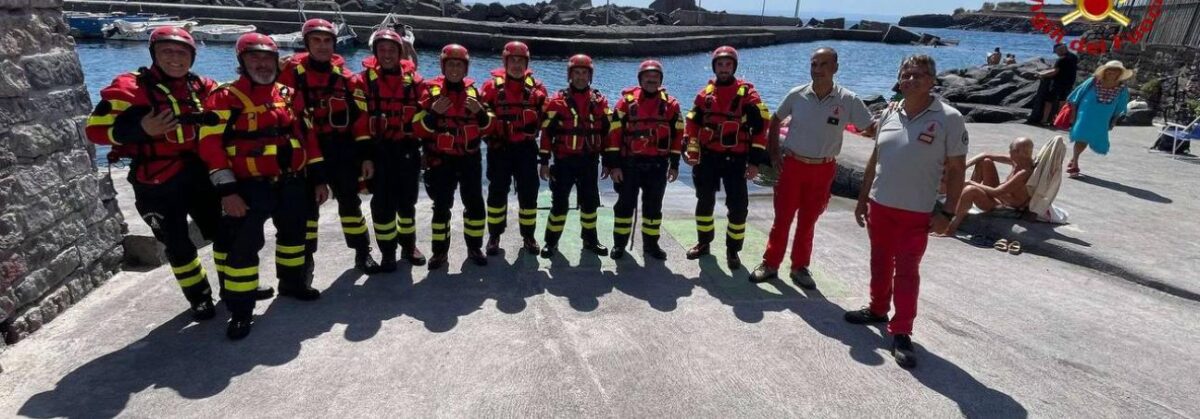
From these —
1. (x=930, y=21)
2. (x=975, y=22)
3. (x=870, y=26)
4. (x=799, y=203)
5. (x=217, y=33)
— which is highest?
(x=975, y=22)

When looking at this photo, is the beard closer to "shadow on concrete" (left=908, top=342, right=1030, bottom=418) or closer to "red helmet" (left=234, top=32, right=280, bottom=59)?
"red helmet" (left=234, top=32, right=280, bottom=59)

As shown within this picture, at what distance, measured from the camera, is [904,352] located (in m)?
4.08

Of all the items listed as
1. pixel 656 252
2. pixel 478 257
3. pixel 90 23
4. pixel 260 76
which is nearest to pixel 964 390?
pixel 656 252

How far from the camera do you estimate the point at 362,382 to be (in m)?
3.67

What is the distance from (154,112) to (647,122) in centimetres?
356

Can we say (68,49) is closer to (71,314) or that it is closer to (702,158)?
(71,314)

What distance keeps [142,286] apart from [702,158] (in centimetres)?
458

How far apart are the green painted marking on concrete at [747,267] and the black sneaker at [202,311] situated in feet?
12.6

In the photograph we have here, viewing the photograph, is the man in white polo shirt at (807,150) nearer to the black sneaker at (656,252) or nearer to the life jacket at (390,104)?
the black sneaker at (656,252)

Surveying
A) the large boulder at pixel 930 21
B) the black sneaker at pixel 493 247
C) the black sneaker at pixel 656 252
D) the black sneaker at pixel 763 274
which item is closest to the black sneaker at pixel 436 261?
the black sneaker at pixel 493 247

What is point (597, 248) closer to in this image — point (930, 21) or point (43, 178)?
point (43, 178)

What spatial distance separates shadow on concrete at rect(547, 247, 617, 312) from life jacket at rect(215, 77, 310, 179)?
2208 millimetres

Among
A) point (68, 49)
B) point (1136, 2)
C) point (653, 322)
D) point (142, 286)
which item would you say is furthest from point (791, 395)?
point (1136, 2)

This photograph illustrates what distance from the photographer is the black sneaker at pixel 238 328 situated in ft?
13.4
